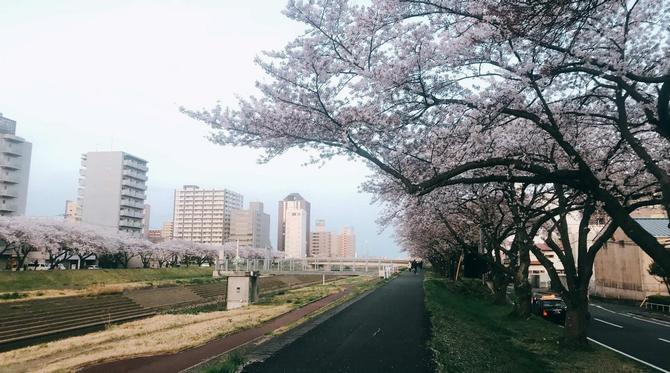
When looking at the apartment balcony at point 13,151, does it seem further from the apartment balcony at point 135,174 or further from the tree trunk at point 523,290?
A: the tree trunk at point 523,290

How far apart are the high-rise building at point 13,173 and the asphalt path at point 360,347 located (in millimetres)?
71209

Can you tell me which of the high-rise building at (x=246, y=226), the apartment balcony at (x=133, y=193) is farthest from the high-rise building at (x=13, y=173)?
the high-rise building at (x=246, y=226)

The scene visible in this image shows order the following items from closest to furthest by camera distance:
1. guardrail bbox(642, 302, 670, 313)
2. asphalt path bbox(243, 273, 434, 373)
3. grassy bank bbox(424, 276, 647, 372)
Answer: asphalt path bbox(243, 273, 434, 373) < grassy bank bbox(424, 276, 647, 372) < guardrail bbox(642, 302, 670, 313)

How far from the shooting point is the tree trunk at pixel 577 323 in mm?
13789

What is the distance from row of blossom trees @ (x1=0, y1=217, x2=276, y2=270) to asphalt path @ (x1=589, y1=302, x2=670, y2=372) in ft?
172

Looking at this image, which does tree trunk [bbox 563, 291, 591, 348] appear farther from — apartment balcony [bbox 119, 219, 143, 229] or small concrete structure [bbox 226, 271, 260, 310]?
apartment balcony [bbox 119, 219, 143, 229]

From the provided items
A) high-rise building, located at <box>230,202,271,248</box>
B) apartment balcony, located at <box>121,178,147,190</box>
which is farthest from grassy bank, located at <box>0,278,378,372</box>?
high-rise building, located at <box>230,202,271,248</box>

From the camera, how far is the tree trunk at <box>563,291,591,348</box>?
1379cm

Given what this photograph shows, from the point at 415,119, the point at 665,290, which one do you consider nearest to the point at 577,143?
the point at 415,119

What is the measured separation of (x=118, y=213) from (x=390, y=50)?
9412 cm

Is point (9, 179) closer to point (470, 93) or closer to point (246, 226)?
point (470, 93)

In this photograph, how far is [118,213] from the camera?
301 ft

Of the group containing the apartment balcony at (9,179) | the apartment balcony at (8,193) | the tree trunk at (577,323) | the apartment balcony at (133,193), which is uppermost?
the apartment balcony at (133,193)

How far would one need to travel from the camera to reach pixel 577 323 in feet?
45.5
